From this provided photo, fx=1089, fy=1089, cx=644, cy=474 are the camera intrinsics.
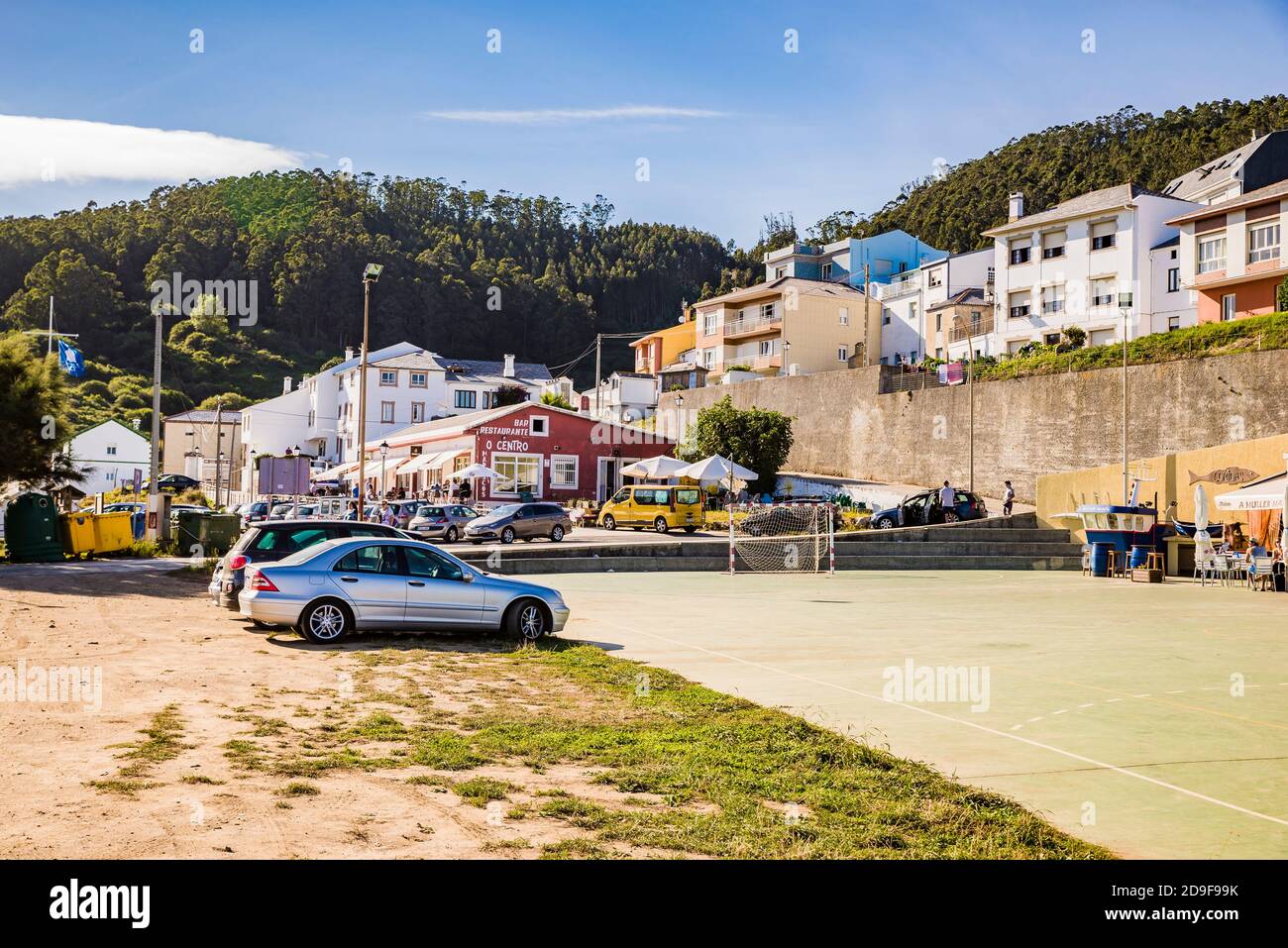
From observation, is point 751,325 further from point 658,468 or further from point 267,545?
point 267,545

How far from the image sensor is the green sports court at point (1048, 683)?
6.45 meters

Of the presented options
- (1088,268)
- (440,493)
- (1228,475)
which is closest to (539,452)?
(440,493)

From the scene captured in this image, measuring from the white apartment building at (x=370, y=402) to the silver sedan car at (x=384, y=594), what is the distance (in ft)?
204

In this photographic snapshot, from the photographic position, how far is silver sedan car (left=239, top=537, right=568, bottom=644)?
13375mm

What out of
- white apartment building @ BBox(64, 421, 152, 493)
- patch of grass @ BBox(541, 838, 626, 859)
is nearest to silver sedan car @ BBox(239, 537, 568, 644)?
patch of grass @ BBox(541, 838, 626, 859)

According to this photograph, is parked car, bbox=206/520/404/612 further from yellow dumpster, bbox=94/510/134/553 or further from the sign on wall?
the sign on wall

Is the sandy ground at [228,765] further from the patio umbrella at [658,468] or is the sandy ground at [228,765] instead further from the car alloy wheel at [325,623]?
the patio umbrella at [658,468]

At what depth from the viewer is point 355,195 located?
135125 mm

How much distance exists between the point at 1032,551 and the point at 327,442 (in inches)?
2439

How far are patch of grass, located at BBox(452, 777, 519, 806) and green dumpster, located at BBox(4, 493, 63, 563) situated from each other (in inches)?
1031

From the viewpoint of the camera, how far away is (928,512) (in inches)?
1532

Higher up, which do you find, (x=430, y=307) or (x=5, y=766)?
(x=430, y=307)
